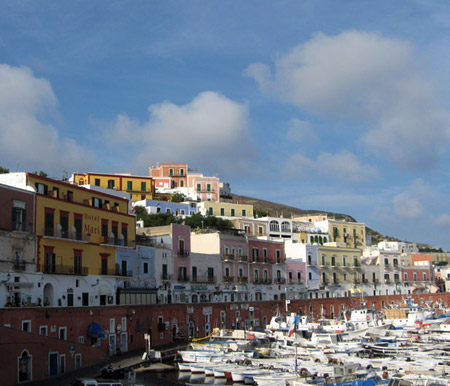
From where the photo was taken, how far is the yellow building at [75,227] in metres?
43.8

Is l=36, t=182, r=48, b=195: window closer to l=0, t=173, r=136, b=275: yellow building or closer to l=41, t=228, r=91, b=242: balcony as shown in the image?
l=0, t=173, r=136, b=275: yellow building

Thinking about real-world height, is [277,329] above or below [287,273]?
below

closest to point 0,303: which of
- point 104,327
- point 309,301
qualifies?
point 104,327

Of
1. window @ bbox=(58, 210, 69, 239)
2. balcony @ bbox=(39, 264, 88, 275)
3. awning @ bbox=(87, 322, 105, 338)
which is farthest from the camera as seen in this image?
window @ bbox=(58, 210, 69, 239)

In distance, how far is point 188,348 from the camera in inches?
1891

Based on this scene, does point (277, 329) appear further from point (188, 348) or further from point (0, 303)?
point (0, 303)

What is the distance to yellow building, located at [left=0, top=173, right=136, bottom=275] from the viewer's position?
144ft

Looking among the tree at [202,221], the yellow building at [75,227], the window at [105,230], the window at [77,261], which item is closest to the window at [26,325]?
the yellow building at [75,227]

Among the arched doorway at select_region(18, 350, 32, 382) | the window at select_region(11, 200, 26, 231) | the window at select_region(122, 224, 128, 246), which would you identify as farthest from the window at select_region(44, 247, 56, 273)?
the arched doorway at select_region(18, 350, 32, 382)

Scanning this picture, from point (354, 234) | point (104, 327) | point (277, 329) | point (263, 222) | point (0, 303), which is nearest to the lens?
point (0, 303)

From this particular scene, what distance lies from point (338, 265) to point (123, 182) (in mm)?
35255

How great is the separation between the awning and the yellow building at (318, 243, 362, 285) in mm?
40927

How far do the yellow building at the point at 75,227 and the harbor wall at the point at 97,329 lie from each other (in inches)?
181

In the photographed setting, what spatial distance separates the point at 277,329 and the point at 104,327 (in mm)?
20987
